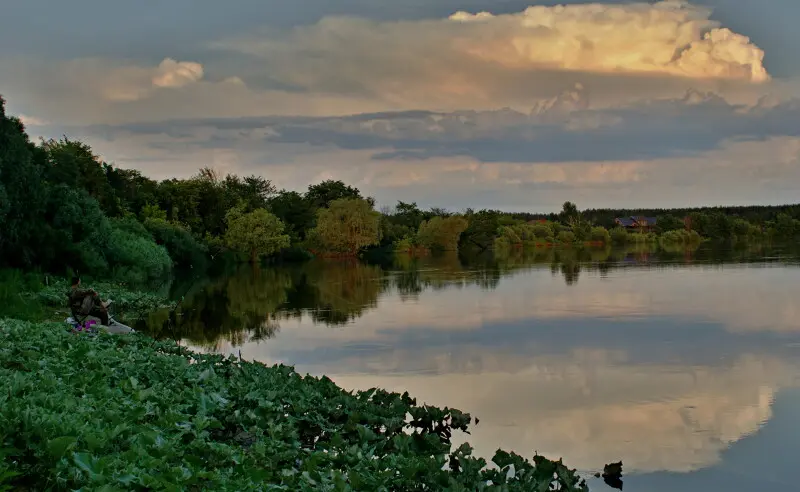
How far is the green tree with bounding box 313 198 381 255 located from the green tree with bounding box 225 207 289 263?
727cm

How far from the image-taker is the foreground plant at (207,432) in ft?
16.4

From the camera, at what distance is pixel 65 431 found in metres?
5.35

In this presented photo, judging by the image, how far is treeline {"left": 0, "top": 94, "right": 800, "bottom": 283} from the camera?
25266mm

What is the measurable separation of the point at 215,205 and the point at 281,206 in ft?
26.2

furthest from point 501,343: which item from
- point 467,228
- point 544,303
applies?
point 467,228

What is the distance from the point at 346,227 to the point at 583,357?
Answer: 165 ft

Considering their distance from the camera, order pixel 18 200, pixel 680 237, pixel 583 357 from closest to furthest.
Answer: pixel 583 357 → pixel 18 200 → pixel 680 237

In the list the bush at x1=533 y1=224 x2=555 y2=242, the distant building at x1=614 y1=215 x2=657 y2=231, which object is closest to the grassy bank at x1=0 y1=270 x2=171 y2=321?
the bush at x1=533 y1=224 x2=555 y2=242

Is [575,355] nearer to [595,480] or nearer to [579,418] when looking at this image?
[579,418]

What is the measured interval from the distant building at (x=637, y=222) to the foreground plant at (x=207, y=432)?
102746mm

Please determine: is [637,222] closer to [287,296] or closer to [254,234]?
[254,234]

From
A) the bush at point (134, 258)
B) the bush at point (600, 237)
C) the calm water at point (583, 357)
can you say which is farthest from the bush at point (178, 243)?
the bush at point (600, 237)

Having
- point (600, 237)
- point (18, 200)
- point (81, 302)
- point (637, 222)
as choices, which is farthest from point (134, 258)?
point (637, 222)

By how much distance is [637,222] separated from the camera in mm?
117375
